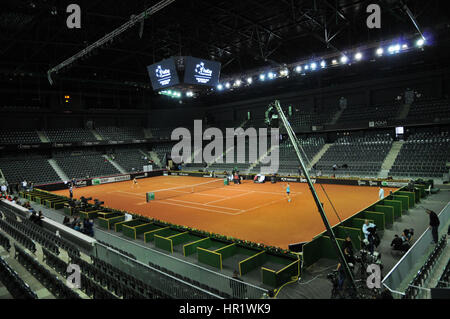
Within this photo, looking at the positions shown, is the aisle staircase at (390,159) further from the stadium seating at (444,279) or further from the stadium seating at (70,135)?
the stadium seating at (70,135)

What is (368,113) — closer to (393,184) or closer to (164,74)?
(393,184)

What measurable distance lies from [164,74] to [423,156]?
26.8 m

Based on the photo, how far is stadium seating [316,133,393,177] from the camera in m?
31.5

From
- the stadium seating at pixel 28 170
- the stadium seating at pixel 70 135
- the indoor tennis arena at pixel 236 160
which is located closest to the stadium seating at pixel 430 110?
the indoor tennis arena at pixel 236 160

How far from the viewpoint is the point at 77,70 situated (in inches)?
1458

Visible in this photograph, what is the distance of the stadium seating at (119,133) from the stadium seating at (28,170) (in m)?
9.46

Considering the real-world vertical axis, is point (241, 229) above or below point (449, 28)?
below

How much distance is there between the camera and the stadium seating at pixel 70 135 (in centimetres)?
4056

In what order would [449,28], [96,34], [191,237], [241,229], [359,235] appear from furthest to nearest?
1. [96,34]
2. [449,28]
3. [241,229]
4. [191,237]
5. [359,235]

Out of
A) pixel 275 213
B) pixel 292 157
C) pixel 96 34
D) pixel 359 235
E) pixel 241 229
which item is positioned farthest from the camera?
pixel 292 157
